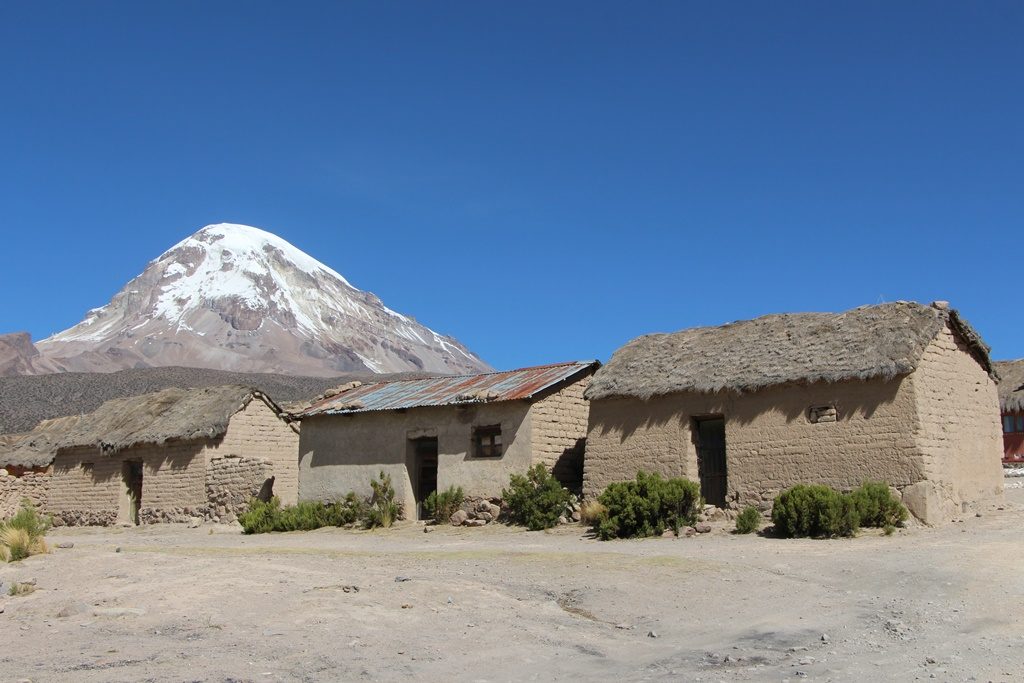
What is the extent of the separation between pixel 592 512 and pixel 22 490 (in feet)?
64.2

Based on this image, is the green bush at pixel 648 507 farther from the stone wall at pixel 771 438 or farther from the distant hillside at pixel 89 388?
the distant hillside at pixel 89 388

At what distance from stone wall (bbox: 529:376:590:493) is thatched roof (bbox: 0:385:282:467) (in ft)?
30.2

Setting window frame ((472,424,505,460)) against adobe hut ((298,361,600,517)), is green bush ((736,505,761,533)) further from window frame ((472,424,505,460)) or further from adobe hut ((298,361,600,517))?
window frame ((472,424,505,460))

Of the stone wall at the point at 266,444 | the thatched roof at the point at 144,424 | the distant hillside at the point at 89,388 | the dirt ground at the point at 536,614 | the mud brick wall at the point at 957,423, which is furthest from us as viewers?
the distant hillside at the point at 89,388

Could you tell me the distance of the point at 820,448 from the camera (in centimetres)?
1750

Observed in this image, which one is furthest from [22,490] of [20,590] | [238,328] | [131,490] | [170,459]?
[238,328]

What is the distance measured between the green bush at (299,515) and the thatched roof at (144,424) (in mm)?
3476

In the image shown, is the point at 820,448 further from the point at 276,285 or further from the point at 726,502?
the point at 276,285

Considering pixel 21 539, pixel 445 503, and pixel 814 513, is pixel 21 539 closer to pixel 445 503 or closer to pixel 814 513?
pixel 445 503

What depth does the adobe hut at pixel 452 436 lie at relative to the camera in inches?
857

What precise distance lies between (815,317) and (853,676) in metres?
13.5

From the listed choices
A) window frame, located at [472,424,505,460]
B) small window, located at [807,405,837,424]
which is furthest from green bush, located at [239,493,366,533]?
small window, located at [807,405,837,424]

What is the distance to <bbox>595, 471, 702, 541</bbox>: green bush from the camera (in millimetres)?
17453

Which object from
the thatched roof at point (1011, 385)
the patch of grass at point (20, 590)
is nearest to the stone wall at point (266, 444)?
the patch of grass at point (20, 590)
